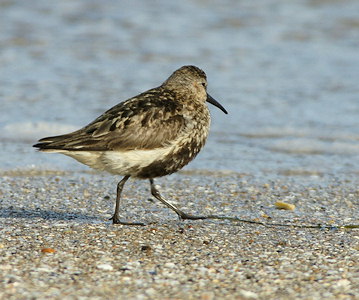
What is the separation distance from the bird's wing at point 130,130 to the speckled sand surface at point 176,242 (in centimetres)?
68

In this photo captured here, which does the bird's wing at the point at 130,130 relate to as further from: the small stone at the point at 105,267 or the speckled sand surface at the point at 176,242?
the small stone at the point at 105,267

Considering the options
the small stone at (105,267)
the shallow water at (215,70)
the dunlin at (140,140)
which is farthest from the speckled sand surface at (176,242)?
the shallow water at (215,70)

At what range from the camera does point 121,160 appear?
20.4ft

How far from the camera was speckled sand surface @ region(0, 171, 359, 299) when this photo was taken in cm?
472

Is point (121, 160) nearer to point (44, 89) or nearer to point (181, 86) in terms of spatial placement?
point (181, 86)

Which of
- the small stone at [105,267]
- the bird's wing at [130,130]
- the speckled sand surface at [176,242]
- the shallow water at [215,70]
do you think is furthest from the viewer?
the shallow water at [215,70]

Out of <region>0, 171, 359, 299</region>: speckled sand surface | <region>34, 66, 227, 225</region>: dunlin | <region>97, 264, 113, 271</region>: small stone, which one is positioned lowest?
<region>97, 264, 113, 271</region>: small stone

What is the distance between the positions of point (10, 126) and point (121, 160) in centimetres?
418

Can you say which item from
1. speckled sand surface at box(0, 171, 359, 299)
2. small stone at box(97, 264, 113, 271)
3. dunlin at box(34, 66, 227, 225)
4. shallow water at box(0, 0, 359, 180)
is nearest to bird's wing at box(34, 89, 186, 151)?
dunlin at box(34, 66, 227, 225)

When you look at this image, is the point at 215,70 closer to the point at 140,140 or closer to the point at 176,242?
the point at 140,140

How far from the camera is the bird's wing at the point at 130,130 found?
6195 mm

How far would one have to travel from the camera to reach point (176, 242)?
580 centimetres

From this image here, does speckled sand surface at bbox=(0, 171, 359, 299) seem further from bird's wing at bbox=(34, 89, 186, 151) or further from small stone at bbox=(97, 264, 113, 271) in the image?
bird's wing at bbox=(34, 89, 186, 151)

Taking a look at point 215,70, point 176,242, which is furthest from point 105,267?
A: point 215,70
